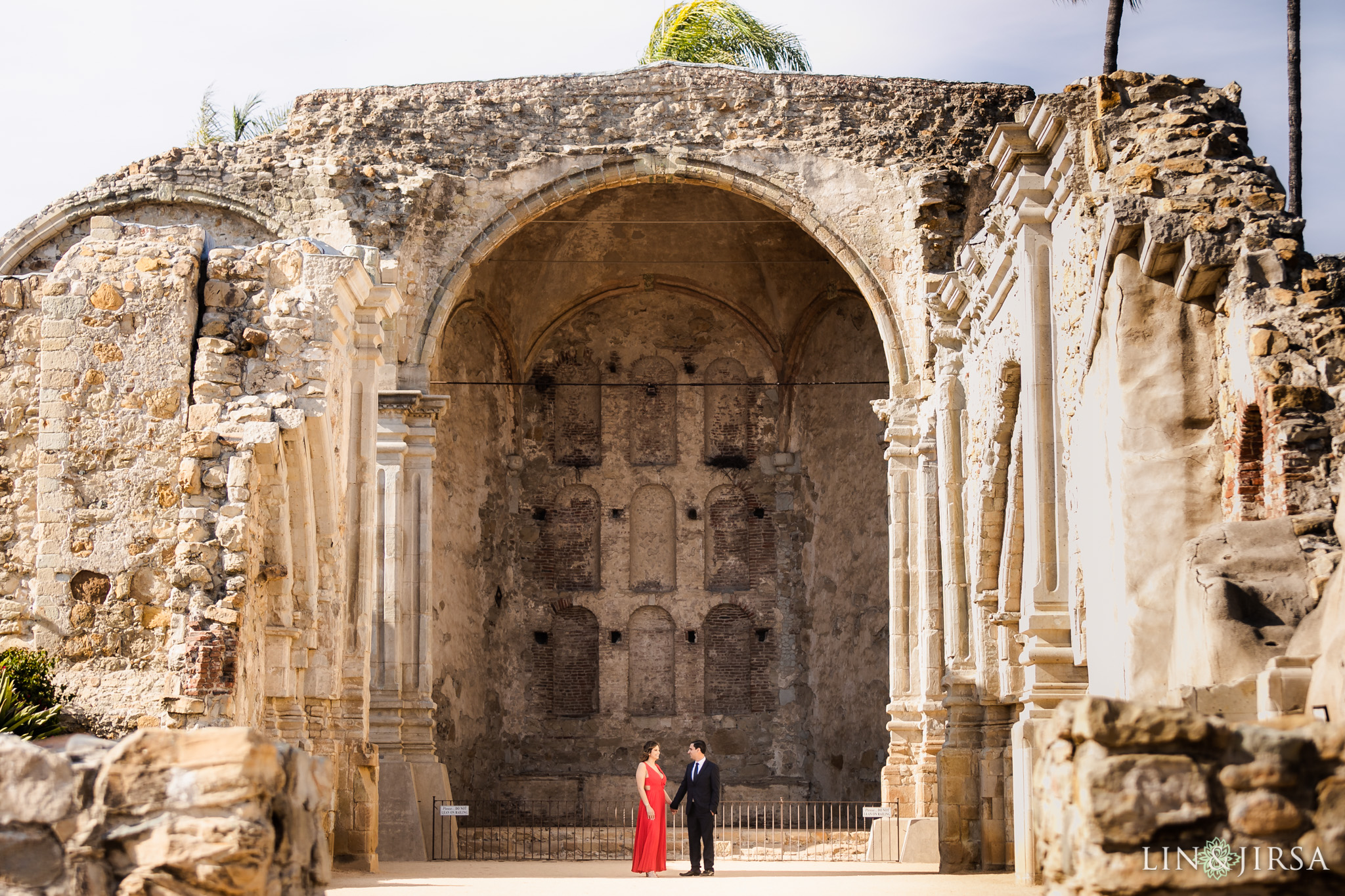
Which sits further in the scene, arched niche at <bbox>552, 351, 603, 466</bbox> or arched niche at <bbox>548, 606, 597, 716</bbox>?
arched niche at <bbox>552, 351, 603, 466</bbox>

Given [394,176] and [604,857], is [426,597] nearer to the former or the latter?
[604,857]

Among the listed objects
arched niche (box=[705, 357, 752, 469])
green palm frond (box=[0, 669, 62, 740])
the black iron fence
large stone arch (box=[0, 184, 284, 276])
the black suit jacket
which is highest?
large stone arch (box=[0, 184, 284, 276])

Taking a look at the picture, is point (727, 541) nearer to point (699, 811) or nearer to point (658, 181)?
point (658, 181)

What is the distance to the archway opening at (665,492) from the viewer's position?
2433cm


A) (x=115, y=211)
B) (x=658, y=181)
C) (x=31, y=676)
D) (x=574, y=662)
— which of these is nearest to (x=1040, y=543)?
(x=31, y=676)

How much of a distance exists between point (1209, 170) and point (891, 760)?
10.6 metres

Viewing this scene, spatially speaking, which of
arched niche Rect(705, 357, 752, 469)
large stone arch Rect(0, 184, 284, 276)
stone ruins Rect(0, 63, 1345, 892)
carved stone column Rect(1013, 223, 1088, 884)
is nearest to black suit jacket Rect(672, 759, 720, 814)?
stone ruins Rect(0, 63, 1345, 892)

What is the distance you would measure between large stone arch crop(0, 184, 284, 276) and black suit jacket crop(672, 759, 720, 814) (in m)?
8.97

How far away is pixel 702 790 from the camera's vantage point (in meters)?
14.1

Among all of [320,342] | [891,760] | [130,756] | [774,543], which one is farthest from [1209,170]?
[774,543]

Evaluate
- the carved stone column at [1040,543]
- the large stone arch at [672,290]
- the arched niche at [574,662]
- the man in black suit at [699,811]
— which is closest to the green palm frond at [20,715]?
the man in black suit at [699,811]

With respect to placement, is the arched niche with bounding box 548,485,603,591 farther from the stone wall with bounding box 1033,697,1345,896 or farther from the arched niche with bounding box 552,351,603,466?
the stone wall with bounding box 1033,697,1345,896

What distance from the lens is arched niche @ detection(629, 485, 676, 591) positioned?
1029 inches

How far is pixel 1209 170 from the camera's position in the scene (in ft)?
31.1
